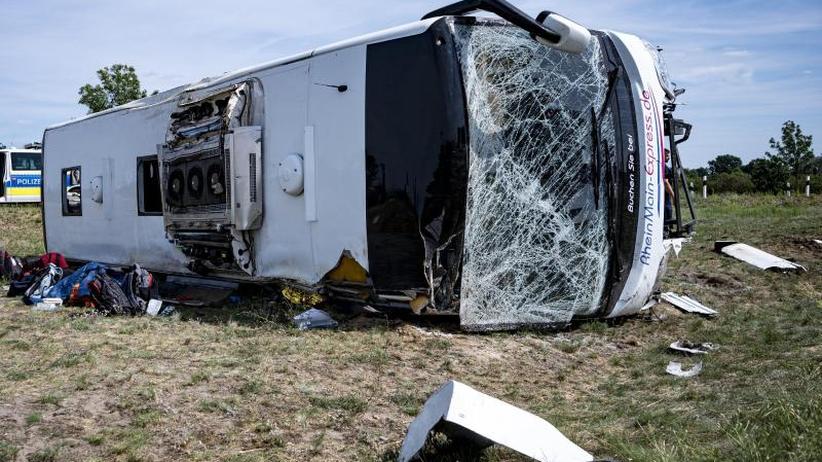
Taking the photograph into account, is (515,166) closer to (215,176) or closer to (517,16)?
(517,16)

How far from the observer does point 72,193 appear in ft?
34.7

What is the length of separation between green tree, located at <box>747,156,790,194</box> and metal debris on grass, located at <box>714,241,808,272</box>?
79.7 feet

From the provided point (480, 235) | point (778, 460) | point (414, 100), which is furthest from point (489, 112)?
point (778, 460)

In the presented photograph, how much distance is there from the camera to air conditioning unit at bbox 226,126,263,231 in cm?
693

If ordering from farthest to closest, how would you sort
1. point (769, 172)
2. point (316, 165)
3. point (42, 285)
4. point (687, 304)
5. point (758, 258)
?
1. point (769, 172)
2. point (758, 258)
3. point (42, 285)
4. point (687, 304)
5. point (316, 165)

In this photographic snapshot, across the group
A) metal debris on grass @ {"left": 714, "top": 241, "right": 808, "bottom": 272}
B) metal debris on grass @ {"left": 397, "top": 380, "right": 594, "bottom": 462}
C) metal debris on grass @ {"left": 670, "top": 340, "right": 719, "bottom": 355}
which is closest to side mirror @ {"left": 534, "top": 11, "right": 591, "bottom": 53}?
metal debris on grass @ {"left": 670, "top": 340, "right": 719, "bottom": 355}

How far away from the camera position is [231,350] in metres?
5.32

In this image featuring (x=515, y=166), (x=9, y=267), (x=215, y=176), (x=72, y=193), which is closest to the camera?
(x=515, y=166)

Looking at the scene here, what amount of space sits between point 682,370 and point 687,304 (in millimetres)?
2277

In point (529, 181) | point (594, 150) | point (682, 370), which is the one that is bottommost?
point (682, 370)

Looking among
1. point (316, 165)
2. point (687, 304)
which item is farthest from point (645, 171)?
point (316, 165)

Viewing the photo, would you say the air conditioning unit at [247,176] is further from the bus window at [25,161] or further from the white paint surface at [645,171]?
the bus window at [25,161]

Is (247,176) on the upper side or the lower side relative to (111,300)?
upper

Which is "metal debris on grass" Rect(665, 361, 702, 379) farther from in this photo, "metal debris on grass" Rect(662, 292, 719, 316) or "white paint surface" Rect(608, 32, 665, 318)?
"metal debris on grass" Rect(662, 292, 719, 316)
